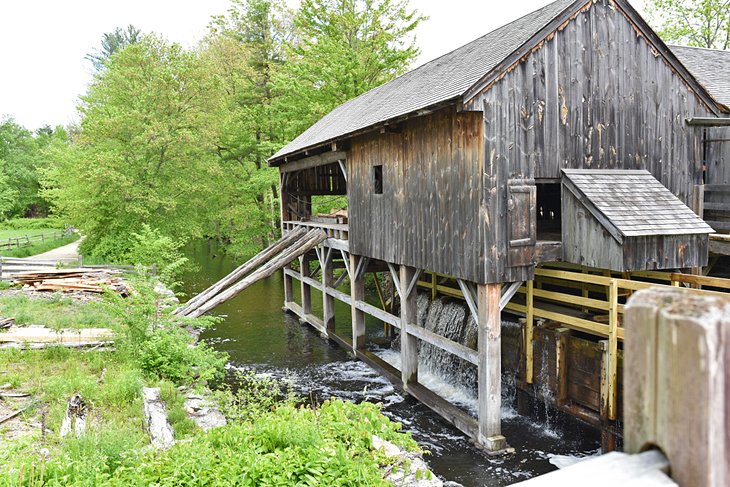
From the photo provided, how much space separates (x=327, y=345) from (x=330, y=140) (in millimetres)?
6219

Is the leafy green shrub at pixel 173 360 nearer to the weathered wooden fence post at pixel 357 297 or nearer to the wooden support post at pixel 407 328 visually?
the wooden support post at pixel 407 328

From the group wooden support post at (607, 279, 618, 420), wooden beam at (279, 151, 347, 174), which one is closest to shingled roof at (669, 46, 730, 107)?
wooden support post at (607, 279, 618, 420)

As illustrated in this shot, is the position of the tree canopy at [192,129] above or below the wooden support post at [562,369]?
above

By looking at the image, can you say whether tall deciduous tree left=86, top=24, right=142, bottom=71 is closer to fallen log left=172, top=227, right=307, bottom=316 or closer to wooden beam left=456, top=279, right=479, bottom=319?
fallen log left=172, top=227, right=307, bottom=316

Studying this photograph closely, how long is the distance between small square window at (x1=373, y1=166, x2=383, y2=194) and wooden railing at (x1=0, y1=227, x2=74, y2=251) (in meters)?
23.6

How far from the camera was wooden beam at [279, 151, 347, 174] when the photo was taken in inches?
576

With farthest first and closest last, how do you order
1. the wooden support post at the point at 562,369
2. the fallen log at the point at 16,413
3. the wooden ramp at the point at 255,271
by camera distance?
the wooden ramp at the point at 255,271 → the wooden support post at the point at 562,369 → the fallen log at the point at 16,413

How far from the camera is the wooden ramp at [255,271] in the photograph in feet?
41.2

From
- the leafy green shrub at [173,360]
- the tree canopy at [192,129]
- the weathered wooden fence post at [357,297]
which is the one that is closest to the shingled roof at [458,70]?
the weathered wooden fence post at [357,297]

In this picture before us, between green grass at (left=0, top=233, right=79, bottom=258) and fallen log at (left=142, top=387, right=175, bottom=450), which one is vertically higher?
green grass at (left=0, top=233, right=79, bottom=258)

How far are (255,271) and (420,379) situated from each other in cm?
515

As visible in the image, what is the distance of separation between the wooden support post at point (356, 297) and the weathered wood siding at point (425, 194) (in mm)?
1042

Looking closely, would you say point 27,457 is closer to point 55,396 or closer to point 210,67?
point 55,396

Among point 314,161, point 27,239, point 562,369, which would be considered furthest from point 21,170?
point 562,369
